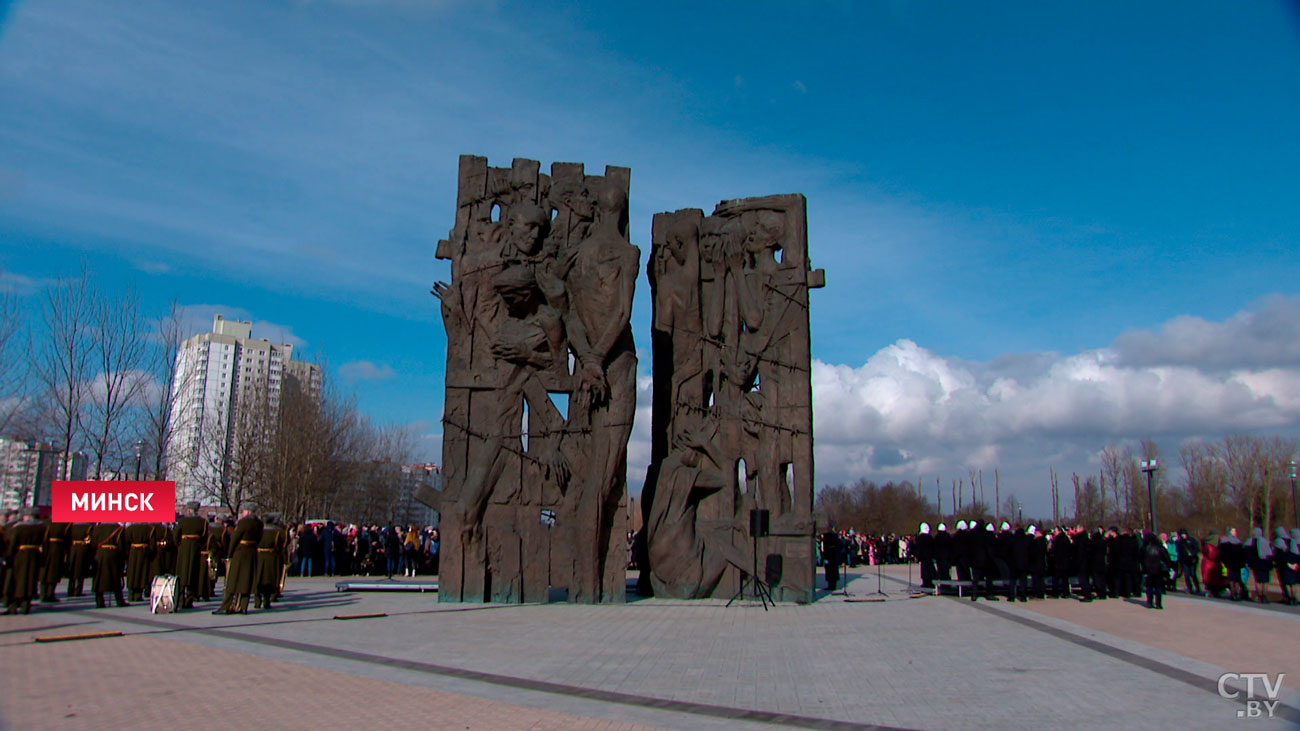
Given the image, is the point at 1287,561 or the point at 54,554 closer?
the point at 54,554

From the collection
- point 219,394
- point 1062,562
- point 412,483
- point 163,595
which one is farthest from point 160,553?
point 412,483

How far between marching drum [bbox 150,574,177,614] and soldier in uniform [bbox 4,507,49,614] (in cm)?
164

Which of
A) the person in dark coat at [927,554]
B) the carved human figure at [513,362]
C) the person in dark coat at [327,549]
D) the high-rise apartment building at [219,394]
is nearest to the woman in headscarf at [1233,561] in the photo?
the person in dark coat at [927,554]

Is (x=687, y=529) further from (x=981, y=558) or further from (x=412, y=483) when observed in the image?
(x=412, y=483)

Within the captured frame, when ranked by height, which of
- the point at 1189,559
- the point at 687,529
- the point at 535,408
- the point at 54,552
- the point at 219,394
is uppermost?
the point at 219,394

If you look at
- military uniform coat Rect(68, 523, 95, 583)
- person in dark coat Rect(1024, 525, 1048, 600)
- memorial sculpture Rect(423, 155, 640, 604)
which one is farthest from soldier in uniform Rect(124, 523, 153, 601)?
person in dark coat Rect(1024, 525, 1048, 600)

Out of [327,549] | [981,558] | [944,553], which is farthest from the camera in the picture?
[327,549]

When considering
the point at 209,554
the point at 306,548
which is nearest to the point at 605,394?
the point at 209,554

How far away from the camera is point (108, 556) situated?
14.0m

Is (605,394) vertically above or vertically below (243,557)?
above

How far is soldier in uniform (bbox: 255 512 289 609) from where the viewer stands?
13.9 m

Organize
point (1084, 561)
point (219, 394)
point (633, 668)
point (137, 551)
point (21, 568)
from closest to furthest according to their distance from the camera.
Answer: point (633, 668) → point (21, 568) → point (137, 551) → point (1084, 561) → point (219, 394)

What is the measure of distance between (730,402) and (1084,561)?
8.15 meters

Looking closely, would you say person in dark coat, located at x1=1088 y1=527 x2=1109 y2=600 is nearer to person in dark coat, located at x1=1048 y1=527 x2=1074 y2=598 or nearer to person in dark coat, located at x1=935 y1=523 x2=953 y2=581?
person in dark coat, located at x1=1048 y1=527 x2=1074 y2=598
